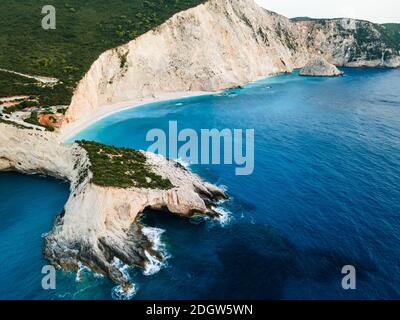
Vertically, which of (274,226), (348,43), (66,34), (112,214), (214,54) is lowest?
(274,226)

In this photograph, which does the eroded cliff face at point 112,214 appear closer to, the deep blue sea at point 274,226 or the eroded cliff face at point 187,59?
the deep blue sea at point 274,226

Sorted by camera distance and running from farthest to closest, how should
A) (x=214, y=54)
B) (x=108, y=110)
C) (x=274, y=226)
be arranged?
(x=214, y=54)
(x=108, y=110)
(x=274, y=226)

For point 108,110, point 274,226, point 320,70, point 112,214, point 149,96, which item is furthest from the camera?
Answer: point 320,70

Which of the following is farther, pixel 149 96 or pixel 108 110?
pixel 149 96

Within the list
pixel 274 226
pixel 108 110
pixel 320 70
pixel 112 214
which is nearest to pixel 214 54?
pixel 108 110

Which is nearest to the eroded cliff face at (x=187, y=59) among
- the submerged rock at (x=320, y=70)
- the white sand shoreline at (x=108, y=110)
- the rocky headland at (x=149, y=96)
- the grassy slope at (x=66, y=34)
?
the rocky headland at (x=149, y=96)

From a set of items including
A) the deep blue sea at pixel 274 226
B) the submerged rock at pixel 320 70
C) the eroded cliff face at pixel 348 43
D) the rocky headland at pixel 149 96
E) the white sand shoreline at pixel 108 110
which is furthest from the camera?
the eroded cliff face at pixel 348 43

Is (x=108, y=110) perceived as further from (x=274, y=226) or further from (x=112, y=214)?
(x=274, y=226)

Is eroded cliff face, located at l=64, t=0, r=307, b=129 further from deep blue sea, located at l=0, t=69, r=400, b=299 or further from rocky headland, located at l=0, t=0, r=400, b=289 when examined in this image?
deep blue sea, located at l=0, t=69, r=400, b=299
